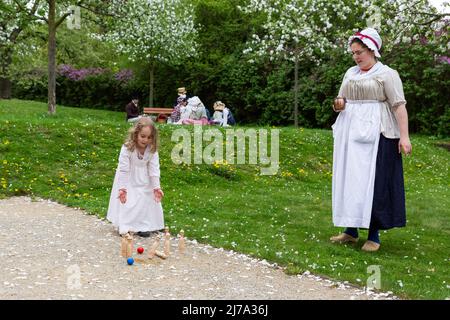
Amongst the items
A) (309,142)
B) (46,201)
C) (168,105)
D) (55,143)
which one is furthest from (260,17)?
(46,201)

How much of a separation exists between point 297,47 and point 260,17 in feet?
18.6

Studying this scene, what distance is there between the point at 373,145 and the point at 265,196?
4858mm

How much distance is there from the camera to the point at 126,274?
6.20 meters

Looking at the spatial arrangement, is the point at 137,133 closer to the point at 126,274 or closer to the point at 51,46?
the point at 126,274

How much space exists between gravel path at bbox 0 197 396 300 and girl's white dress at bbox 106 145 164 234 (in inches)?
11.0

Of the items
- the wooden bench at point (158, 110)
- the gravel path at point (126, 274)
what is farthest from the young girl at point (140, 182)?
the wooden bench at point (158, 110)

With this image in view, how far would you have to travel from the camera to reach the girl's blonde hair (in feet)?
26.2

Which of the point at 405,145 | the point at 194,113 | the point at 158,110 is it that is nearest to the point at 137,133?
the point at 405,145

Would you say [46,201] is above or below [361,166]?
below

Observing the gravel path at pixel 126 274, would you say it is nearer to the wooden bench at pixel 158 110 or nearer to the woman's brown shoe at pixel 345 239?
the woman's brown shoe at pixel 345 239

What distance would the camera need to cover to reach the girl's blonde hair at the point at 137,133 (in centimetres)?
798

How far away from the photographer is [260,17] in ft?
98.8
